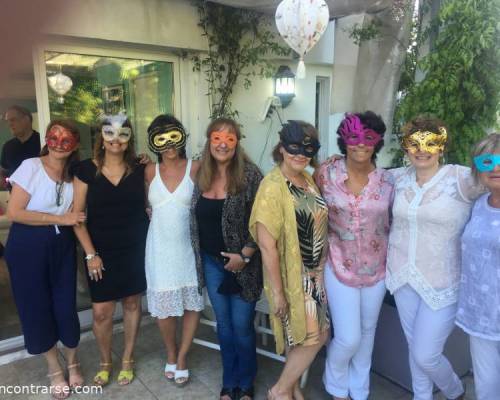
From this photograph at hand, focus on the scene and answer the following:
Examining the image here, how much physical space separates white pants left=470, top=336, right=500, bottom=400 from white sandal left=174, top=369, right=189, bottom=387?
5.97 ft

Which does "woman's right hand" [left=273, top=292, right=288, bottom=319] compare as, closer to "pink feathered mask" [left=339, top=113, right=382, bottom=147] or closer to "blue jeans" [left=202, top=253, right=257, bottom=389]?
"blue jeans" [left=202, top=253, right=257, bottom=389]

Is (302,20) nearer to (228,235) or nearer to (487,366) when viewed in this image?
(228,235)

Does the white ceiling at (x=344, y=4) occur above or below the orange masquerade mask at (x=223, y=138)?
above

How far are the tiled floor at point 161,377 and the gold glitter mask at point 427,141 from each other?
1.65m

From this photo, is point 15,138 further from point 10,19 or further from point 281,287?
point 10,19

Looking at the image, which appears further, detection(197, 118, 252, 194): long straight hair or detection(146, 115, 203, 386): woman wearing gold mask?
detection(146, 115, 203, 386): woman wearing gold mask

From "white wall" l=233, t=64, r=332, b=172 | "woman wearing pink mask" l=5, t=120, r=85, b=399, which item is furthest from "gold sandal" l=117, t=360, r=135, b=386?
"white wall" l=233, t=64, r=332, b=172

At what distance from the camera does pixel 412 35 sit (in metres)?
3.72

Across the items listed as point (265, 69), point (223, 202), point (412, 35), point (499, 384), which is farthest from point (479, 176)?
point (265, 69)

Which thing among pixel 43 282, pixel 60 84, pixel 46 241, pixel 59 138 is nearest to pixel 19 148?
pixel 60 84

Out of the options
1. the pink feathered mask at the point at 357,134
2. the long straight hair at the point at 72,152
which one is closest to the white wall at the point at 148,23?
the long straight hair at the point at 72,152

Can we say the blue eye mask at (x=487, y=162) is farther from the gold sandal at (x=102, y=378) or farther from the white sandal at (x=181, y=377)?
the gold sandal at (x=102, y=378)

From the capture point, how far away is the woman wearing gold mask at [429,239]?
2252mm

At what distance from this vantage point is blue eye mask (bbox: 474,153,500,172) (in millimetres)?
1999
